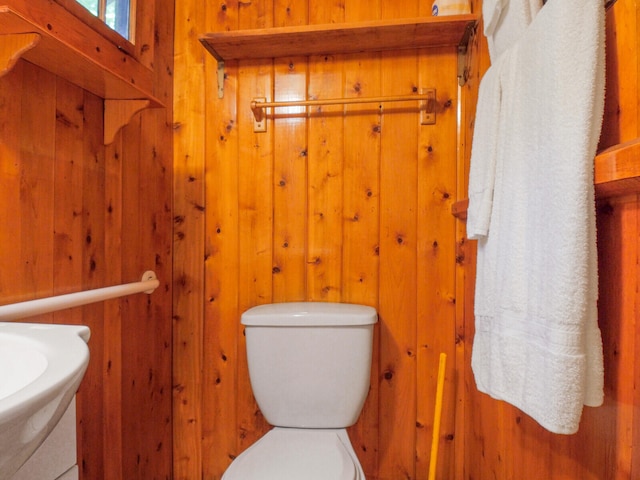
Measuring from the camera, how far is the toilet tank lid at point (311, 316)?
3.91 feet

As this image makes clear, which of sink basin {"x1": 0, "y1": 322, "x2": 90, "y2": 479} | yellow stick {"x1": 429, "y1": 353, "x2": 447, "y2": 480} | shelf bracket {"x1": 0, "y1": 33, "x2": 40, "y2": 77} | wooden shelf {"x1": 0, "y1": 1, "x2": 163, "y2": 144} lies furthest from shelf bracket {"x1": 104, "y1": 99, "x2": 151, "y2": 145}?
yellow stick {"x1": 429, "y1": 353, "x2": 447, "y2": 480}

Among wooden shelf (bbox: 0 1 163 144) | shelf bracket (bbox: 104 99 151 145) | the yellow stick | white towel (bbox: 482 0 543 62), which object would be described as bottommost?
the yellow stick

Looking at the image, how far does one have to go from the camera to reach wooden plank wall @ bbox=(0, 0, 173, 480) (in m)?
0.83

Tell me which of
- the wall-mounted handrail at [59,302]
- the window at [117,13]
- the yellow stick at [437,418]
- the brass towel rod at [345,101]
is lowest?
the yellow stick at [437,418]

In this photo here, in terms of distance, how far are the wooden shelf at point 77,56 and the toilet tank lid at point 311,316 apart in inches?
27.8

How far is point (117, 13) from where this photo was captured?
3.34 ft

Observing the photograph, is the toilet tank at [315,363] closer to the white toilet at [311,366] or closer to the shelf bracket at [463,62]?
the white toilet at [311,366]

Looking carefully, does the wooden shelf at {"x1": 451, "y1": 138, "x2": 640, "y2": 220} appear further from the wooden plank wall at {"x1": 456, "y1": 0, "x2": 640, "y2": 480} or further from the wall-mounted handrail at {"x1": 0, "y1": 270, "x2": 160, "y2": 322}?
the wall-mounted handrail at {"x1": 0, "y1": 270, "x2": 160, "y2": 322}

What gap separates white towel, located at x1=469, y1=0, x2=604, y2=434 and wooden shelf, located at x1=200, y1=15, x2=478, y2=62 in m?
0.45

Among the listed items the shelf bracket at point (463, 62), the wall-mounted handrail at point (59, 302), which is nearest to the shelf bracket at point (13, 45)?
the wall-mounted handrail at point (59, 302)

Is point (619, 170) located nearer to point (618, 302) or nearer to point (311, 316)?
point (618, 302)

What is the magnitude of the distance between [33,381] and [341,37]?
4.15ft

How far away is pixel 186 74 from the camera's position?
4.77 feet

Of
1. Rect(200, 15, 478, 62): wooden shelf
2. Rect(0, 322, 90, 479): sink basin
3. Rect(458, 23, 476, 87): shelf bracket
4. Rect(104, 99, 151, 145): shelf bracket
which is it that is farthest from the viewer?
Rect(458, 23, 476, 87): shelf bracket
